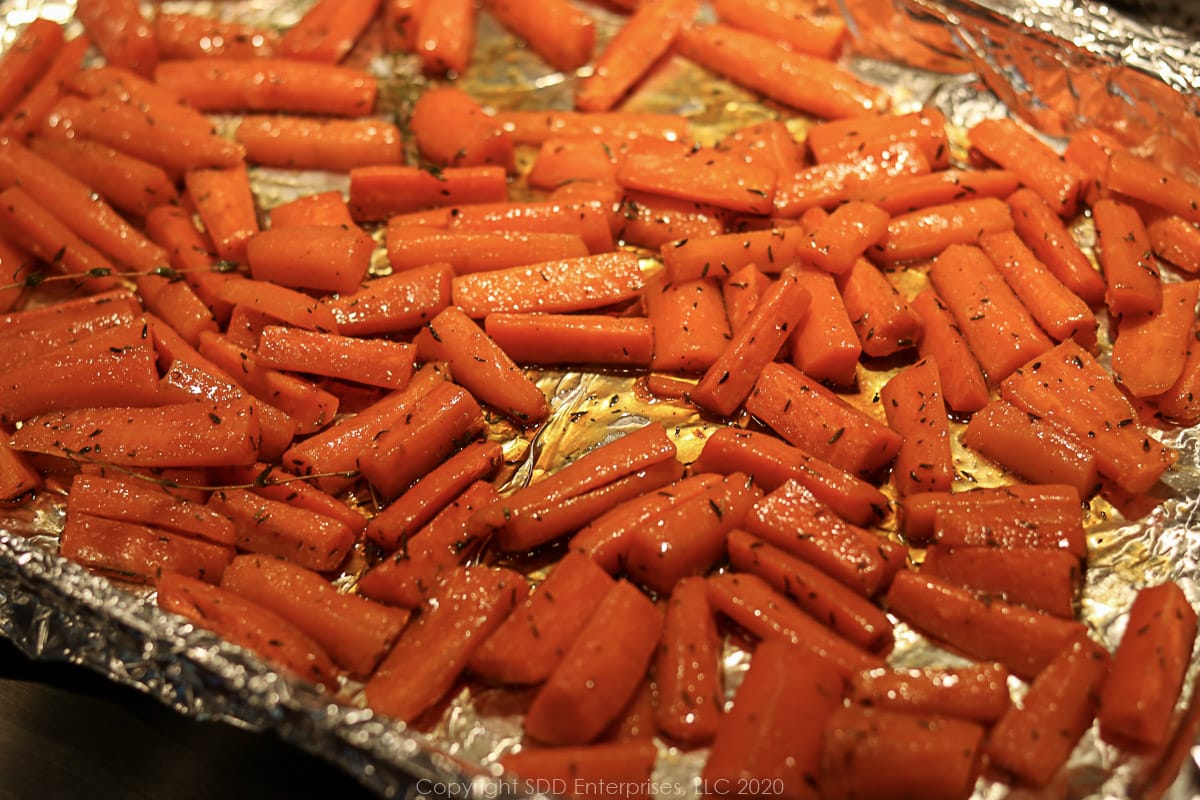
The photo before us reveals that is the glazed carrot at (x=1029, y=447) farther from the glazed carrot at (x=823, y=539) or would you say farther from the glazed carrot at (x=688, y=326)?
the glazed carrot at (x=688, y=326)

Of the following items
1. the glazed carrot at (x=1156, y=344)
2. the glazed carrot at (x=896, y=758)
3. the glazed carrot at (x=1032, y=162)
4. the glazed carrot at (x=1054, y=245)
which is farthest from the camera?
the glazed carrot at (x=1032, y=162)

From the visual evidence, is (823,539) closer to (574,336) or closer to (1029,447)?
(1029,447)

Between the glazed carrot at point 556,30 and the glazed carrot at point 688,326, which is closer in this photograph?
the glazed carrot at point 688,326

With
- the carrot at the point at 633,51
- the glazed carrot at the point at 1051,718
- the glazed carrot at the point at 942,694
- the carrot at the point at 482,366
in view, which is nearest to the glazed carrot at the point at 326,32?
the carrot at the point at 633,51

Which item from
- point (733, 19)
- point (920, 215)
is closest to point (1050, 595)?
point (920, 215)

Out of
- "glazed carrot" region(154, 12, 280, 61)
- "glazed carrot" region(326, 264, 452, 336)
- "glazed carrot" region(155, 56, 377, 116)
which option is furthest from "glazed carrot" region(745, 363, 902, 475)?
"glazed carrot" region(154, 12, 280, 61)

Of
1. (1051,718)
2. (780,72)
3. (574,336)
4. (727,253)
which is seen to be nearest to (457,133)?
(574,336)
